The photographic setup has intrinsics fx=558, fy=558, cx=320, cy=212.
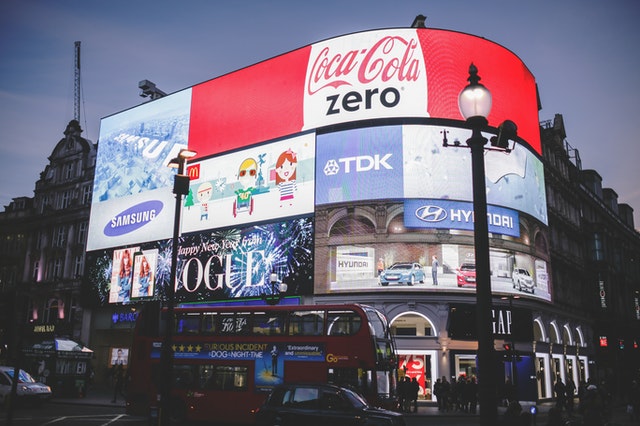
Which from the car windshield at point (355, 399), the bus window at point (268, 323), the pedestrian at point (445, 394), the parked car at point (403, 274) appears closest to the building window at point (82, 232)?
the parked car at point (403, 274)

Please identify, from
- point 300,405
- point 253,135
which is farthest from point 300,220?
point 300,405

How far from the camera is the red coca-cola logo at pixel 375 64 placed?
117 ft

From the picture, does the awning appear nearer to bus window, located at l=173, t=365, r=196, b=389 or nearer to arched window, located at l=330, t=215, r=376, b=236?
bus window, located at l=173, t=365, r=196, b=389

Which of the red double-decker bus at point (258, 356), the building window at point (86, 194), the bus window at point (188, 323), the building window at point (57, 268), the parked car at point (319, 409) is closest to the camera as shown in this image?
the parked car at point (319, 409)

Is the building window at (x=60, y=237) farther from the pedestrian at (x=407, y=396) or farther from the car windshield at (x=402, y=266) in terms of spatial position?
the pedestrian at (x=407, y=396)

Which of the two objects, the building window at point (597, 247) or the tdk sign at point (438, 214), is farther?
the building window at point (597, 247)

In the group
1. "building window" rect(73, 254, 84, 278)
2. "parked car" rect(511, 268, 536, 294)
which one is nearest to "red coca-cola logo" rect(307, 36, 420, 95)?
"parked car" rect(511, 268, 536, 294)

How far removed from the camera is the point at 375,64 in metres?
36.2

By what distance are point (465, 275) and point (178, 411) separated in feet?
62.1

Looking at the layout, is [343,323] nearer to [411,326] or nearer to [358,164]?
[411,326]

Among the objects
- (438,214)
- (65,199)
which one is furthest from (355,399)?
(65,199)

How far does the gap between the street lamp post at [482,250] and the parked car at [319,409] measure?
22.9 ft

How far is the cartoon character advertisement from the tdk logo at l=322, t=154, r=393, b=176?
4.36 feet

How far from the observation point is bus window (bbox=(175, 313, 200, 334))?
21.0 m
